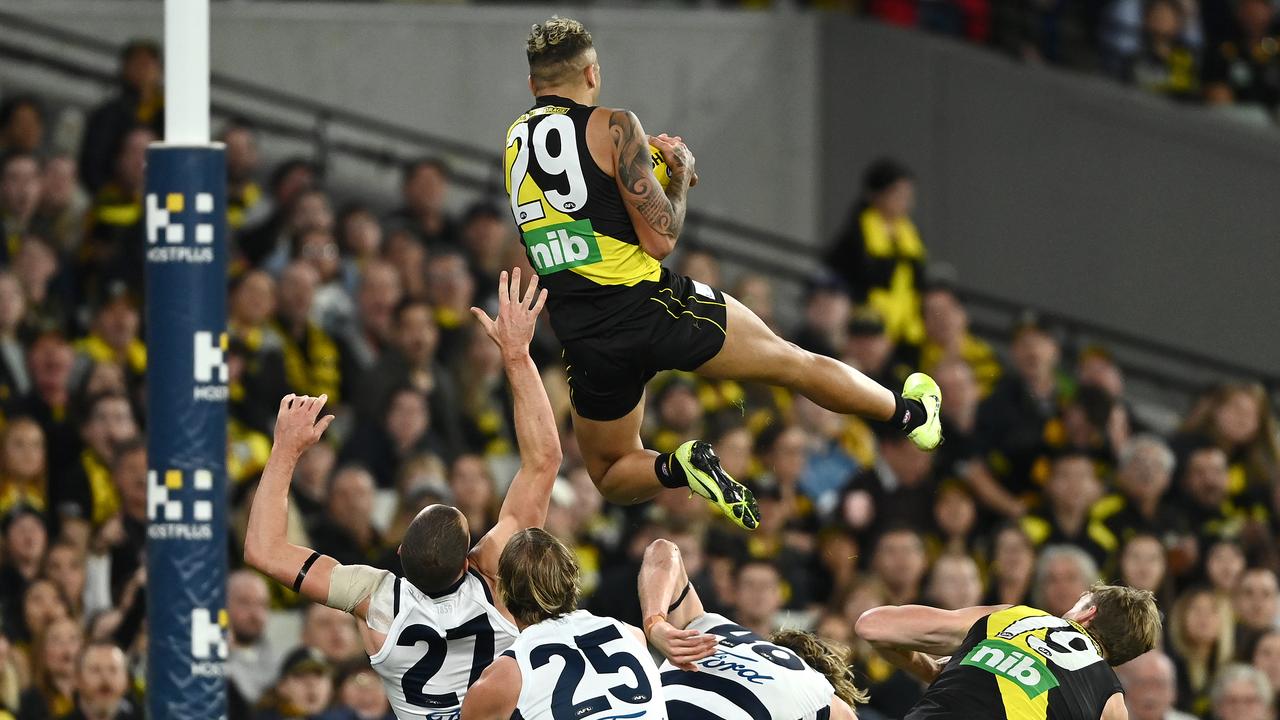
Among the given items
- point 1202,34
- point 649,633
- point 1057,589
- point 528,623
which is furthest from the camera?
point 1202,34

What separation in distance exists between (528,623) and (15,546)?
4867 millimetres

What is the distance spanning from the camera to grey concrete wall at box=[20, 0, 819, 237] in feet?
57.2

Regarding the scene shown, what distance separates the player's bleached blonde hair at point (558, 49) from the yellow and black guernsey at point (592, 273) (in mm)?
103

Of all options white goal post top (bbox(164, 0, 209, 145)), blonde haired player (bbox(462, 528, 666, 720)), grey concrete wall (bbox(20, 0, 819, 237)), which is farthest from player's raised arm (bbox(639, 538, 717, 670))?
grey concrete wall (bbox(20, 0, 819, 237))

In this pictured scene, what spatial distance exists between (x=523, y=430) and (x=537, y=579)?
1.14 meters

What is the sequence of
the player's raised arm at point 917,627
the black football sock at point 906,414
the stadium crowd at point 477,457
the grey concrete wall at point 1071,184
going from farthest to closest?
the grey concrete wall at point 1071,184
the stadium crowd at point 477,457
the black football sock at point 906,414
the player's raised arm at point 917,627

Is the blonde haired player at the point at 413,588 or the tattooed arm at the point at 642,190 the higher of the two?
the tattooed arm at the point at 642,190

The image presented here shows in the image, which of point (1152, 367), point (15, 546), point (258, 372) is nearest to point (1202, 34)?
point (1152, 367)

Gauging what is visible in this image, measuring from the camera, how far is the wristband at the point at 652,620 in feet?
26.5

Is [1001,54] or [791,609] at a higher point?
[1001,54]

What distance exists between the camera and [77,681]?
10742 mm

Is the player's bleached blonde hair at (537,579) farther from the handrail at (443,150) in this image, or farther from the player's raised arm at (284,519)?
the handrail at (443,150)

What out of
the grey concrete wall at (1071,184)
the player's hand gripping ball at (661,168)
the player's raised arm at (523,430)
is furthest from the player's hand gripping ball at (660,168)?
the grey concrete wall at (1071,184)

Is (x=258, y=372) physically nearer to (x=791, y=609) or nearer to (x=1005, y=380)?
(x=791, y=609)
